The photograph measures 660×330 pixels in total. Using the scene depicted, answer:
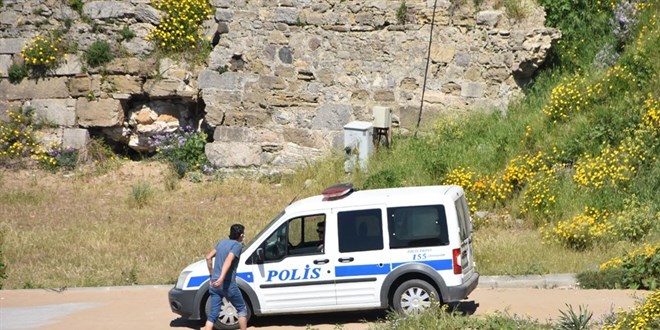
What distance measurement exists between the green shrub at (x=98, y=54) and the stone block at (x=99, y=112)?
70 cm

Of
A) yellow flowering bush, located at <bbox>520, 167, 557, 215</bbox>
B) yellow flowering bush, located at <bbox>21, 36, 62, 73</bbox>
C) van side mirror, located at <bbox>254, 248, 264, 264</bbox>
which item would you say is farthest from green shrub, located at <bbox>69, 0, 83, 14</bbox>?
van side mirror, located at <bbox>254, 248, 264, 264</bbox>

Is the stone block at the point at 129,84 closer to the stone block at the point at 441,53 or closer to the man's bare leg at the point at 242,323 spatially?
the stone block at the point at 441,53

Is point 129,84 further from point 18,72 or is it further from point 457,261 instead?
point 457,261

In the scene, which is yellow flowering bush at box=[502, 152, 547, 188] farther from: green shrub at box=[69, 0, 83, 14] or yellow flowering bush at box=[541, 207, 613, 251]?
green shrub at box=[69, 0, 83, 14]

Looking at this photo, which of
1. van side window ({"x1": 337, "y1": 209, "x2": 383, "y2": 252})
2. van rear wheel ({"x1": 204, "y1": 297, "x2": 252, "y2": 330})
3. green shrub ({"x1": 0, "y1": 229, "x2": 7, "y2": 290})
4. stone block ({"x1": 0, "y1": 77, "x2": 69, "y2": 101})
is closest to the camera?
van side window ({"x1": 337, "y1": 209, "x2": 383, "y2": 252})

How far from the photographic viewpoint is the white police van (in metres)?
12.8

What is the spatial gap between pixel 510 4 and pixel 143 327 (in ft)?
30.8

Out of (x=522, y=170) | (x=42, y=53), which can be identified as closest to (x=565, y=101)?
(x=522, y=170)

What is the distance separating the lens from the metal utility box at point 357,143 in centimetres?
1955

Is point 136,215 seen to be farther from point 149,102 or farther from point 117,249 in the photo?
point 149,102

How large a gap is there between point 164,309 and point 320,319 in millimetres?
2023

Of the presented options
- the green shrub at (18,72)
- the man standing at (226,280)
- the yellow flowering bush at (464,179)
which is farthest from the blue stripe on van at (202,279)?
the green shrub at (18,72)

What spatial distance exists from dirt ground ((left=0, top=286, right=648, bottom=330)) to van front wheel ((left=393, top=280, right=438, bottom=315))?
484 mm

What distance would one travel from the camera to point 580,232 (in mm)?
15688
